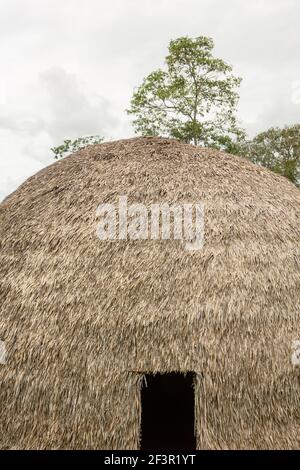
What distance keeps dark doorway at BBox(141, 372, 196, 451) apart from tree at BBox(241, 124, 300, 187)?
1872 centimetres

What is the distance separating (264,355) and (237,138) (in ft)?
56.0

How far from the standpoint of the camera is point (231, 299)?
23.7ft

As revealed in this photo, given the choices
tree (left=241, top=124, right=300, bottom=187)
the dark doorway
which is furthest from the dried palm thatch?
tree (left=241, top=124, right=300, bottom=187)

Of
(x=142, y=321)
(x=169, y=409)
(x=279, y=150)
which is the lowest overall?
(x=142, y=321)

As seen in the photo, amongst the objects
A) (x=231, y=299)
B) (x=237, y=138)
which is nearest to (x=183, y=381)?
(x=231, y=299)

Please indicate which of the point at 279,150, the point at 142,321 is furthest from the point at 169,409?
the point at 279,150

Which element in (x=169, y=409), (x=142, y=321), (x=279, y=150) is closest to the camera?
(x=142, y=321)

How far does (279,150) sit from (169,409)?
2037 cm

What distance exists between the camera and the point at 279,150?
2836cm

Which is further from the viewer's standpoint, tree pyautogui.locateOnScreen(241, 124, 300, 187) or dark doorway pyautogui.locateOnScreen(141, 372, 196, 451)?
tree pyautogui.locateOnScreen(241, 124, 300, 187)

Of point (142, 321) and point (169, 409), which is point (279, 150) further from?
point (142, 321)

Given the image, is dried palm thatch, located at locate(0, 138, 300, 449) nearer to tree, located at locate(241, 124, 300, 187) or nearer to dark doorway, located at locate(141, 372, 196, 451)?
dark doorway, located at locate(141, 372, 196, 451)

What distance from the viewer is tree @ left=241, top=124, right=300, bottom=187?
27.7 m

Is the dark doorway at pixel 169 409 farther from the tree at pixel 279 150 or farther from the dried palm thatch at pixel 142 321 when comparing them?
the tree at pixel 279 150
